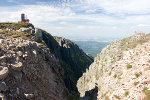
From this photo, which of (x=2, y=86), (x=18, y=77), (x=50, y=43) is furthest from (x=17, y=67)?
(x=50, y=43)

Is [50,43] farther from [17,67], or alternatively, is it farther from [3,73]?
[3,73]

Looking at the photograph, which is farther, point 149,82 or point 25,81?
point 149,82

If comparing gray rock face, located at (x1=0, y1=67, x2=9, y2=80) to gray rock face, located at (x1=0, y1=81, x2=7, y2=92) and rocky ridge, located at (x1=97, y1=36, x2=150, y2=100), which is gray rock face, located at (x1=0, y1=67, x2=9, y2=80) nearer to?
gray rock face, located at (x1=0, y1=81, x2=7, y2=92)

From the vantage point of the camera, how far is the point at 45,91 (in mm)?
18156

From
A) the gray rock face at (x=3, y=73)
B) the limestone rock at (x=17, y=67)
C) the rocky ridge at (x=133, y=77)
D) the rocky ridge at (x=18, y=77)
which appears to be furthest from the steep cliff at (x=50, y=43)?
the rocky ridge at (x=133, y=77)

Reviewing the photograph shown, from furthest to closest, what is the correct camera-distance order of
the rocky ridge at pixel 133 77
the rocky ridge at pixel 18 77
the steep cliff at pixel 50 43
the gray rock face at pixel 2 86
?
the steep cliff at pixel 50 43 → the rocky ridge at pixel 133 77 → the rocky ridge at pixel 18 77 → the gray rock face at pixel 2 86

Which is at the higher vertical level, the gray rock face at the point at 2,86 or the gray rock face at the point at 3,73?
the gray rock face at the point at 3,73

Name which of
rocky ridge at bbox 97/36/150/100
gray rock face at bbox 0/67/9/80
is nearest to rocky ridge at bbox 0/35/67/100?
gray rock face at bbox 0/67/9/80

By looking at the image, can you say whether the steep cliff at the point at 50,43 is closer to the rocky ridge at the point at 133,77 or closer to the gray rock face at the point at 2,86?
the gray rock face at the point at 2,86

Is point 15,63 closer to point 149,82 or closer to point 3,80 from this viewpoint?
point 3,80

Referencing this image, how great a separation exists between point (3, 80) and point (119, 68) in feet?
78.5

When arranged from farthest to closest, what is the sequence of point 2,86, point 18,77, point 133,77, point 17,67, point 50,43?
1. point 50,43
2. point 133,77
3. point 17,67
4. point 18,77
5. point 2,86

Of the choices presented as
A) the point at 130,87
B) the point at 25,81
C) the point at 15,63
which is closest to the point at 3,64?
the point at 15,63

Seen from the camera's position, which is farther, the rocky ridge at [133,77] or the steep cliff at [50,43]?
the steep cliff at [50,43]
